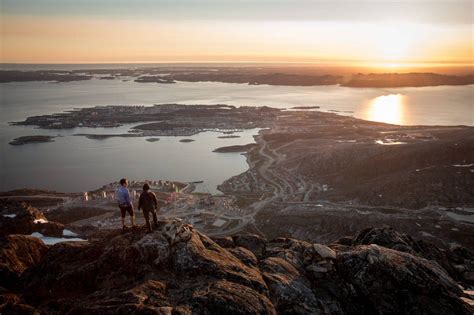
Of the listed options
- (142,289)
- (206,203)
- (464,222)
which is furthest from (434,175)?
(142,289)

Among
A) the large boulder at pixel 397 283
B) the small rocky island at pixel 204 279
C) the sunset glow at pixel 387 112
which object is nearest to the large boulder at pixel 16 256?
the small rocky island at pixel 204 279

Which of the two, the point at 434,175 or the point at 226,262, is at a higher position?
the point at 226,262

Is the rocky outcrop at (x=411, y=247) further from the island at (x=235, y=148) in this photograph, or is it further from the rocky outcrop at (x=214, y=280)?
the island at (x=235, y=148)

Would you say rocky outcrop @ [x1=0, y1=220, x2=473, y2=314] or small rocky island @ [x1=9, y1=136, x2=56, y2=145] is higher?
rocky outcrop @ [x1=0, y1=220, x2=473, y2=314]

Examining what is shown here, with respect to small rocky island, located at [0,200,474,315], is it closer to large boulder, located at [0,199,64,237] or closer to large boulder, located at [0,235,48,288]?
large boulder, located at [0,235,48,288]

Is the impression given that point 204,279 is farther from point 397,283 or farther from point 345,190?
point 345,190

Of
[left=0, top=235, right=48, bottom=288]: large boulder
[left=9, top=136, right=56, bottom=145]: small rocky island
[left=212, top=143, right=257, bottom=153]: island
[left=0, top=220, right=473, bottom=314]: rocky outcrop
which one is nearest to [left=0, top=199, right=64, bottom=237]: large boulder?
[left=0, top=235, right=48, bottom=288]: large boulder

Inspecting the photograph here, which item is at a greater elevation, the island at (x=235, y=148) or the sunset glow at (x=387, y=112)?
the sunset glow at (x=387, y=112)

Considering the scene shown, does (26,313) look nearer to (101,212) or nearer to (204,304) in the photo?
(204,304)
